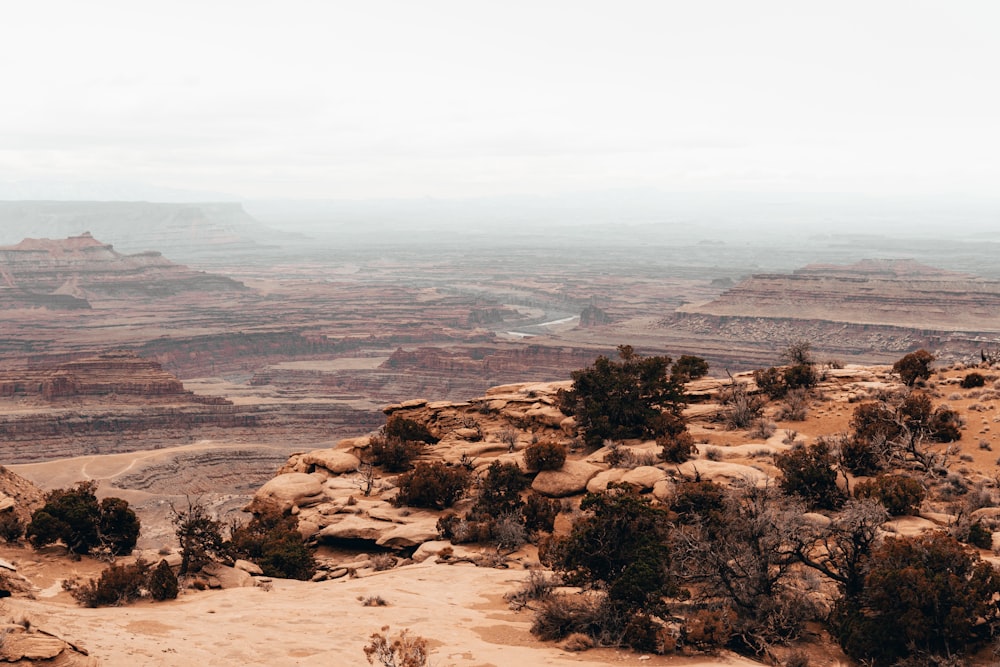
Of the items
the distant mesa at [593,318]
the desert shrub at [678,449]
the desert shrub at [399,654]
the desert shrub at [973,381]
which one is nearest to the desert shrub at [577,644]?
the desert shrub at [399,654]

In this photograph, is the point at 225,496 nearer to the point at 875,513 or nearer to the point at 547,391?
the point at 547,391

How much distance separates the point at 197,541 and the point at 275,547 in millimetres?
2036

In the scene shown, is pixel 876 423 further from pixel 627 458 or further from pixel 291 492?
pixel 291 492

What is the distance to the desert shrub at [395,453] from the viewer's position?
27.7 meters

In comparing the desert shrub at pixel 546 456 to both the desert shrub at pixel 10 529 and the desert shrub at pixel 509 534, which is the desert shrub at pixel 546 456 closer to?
the desert shrub at pixel 509 534

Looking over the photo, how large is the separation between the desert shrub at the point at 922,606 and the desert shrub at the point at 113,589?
13861 millimetres

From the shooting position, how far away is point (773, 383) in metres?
29.3

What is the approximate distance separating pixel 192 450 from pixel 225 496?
48.2 feet

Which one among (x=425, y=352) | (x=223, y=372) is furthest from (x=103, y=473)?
(x=223, y=372)

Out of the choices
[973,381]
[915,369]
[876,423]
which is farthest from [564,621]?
[973,381]

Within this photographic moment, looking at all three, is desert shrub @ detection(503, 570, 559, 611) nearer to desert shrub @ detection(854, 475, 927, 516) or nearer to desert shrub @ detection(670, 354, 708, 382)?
desert shrub @ detection(854, 475, 927, 516)

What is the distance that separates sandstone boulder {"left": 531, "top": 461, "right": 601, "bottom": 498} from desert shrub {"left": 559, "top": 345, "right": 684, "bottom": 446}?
3.40 metres

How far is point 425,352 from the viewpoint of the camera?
136 m

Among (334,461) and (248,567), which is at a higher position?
(334,461)
